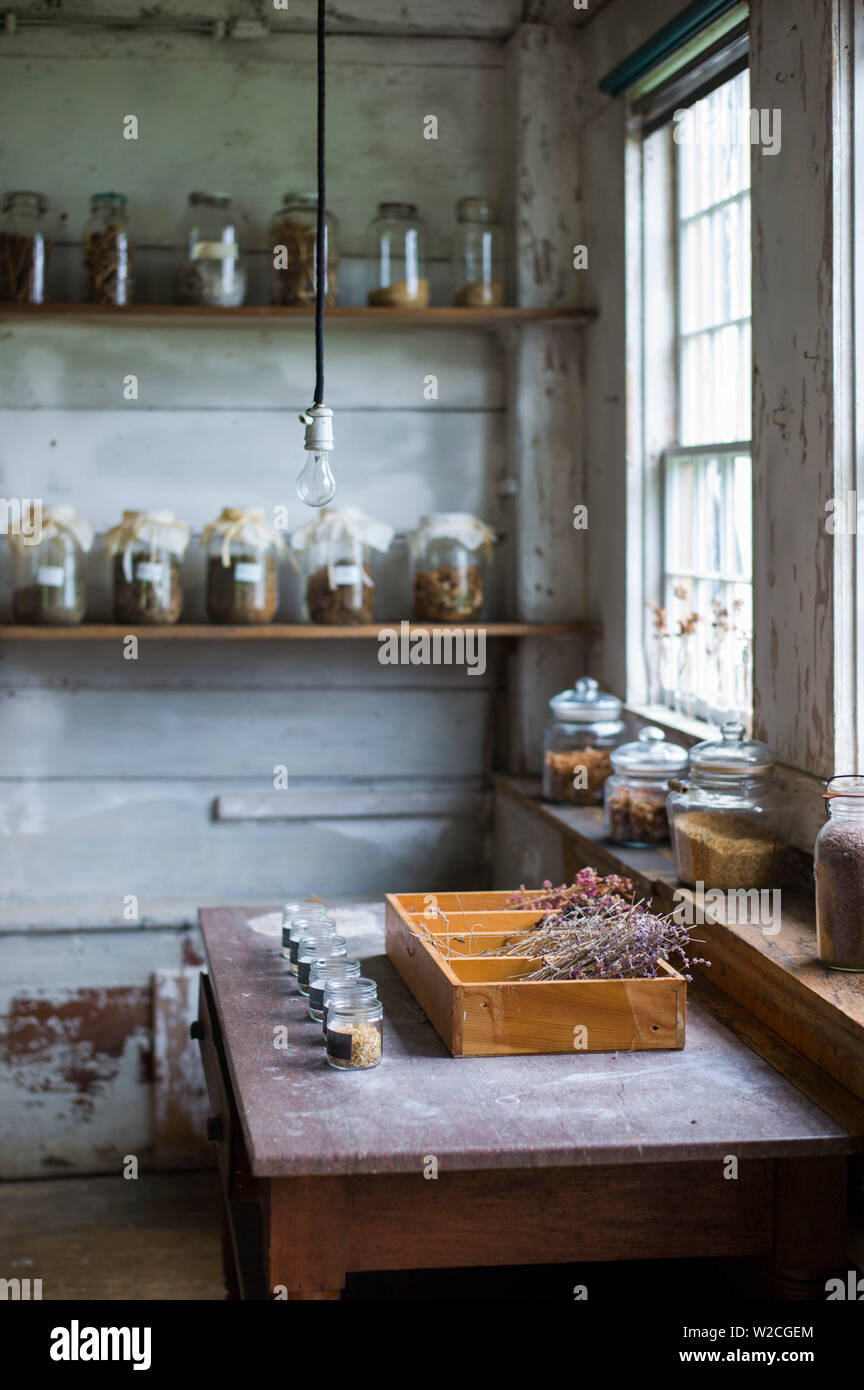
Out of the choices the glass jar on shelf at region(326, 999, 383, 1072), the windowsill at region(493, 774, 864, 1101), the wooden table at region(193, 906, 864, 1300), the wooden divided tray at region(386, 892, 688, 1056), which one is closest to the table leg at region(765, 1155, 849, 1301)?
the wooden table at region(193, 906, 864, 1300)

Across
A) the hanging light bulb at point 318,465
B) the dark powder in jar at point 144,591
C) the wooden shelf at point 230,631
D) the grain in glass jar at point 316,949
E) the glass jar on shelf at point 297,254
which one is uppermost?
the glass jar on shelf at point 297,254

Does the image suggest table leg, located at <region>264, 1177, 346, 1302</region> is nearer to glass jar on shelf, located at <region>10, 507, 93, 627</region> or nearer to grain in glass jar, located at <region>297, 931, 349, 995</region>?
grain in glass jar, located at <region>297, 931, 349, 995</region>

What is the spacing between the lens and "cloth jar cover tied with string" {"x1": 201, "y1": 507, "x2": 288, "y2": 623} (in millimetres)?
3314

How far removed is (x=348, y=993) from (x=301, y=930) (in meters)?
0.41

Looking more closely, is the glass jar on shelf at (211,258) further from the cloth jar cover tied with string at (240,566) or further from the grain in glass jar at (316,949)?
the grain in glass jar at (316,949)

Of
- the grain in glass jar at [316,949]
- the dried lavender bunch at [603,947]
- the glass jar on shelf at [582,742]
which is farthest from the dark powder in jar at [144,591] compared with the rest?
the dried lavender bunch at [603,947]

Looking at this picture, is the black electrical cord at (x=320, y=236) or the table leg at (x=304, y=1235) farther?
the black electrical cord at (x=320, y=236)

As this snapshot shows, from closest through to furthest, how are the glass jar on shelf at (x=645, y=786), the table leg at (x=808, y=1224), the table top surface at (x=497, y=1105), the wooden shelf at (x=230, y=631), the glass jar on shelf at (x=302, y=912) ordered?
the table top surface at (x=497, y=1105) < the table leg at (x=808, y=1224) < the glass jar on shelf at (x=302, y=912) < the glass jar on shelf at (x=645, y=786) < the wooden shelf at (x=230, y=631)

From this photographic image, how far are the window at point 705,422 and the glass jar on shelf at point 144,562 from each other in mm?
1115

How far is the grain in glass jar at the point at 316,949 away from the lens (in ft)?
6.81

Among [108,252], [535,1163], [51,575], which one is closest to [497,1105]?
[535,1163]

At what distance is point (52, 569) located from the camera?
333 cm
